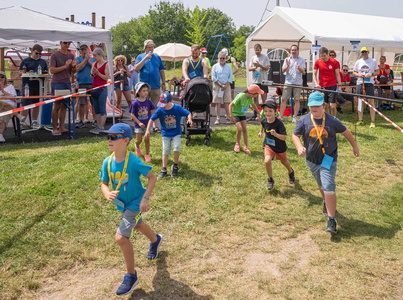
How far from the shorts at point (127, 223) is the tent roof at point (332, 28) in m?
10.2

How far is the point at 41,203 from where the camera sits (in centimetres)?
581

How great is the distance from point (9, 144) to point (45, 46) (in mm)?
8578

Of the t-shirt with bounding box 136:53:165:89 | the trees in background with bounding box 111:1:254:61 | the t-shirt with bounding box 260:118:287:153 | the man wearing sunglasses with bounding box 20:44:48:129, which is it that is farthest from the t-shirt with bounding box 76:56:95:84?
the trees in background with bounding box 111:1:254:61

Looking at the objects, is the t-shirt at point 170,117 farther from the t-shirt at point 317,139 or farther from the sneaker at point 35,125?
the sneaker at point 35,125

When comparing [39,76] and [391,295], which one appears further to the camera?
[39,76]

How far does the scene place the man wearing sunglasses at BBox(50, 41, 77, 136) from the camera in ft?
33.0

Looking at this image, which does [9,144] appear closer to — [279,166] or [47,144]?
[47,144]

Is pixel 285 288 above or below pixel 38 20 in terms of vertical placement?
below

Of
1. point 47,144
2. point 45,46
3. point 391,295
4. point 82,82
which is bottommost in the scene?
point 391,295

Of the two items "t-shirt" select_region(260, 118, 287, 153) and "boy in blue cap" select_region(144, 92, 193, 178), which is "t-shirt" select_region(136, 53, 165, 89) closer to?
"boy in blue cap" select_region(144, 92, 193, 178)

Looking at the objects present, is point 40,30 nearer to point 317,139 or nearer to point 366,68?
point 317,139

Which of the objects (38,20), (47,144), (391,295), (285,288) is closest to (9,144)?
(47,144)

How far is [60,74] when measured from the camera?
1027cm

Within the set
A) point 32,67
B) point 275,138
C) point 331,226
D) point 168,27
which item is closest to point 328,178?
point 331,226
